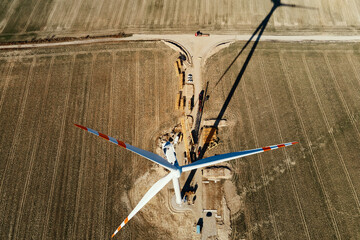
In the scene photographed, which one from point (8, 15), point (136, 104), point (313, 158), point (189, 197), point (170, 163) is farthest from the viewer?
point (8, 15)

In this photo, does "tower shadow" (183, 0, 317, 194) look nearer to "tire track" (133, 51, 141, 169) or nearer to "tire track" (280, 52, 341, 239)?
"tire track" (280, 52, 341, 239)

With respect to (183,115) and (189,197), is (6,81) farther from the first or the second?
(189,197)

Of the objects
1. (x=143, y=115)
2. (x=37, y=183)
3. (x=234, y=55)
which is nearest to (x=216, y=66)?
(x=234, y=55)

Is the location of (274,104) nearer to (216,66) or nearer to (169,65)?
(216,66)

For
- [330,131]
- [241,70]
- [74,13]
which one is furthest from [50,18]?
[330,131]

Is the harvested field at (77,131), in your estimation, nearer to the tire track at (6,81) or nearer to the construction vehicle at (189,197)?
the tire track at (6,81)

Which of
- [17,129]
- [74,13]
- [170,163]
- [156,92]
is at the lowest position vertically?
[170,163]

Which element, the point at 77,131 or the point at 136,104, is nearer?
the point at 77,131
